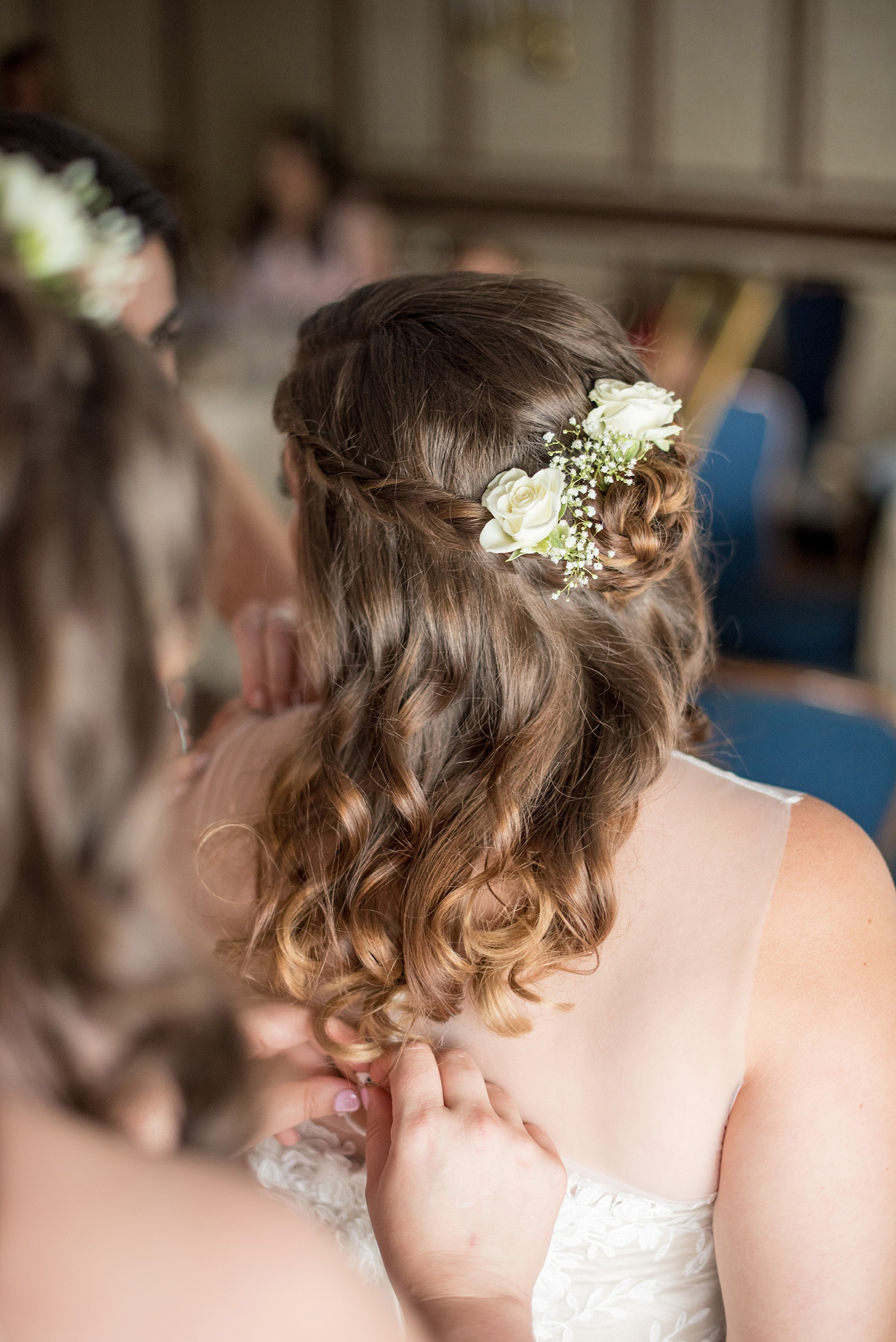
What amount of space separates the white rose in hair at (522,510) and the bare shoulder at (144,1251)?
0.56 metres

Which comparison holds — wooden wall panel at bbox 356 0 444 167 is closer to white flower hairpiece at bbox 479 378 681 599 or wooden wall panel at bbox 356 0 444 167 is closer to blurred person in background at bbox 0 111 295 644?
blurred person in background at bbox 0 111 295 644

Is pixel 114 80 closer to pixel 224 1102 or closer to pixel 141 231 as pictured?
pixel 141 231

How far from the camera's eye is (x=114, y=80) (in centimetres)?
657

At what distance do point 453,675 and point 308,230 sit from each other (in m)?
4.79

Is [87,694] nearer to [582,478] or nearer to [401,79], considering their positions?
[582,478]

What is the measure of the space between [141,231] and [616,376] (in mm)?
952

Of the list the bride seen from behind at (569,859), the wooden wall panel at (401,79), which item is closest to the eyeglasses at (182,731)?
the bride seen from behind at (569,859)

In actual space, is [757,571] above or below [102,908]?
below

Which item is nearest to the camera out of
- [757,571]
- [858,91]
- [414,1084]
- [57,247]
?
[57,247]

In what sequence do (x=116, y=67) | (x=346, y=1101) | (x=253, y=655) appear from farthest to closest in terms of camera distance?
(x=116, y=67) < (x=253, y=655) < (x=346, y=1101)

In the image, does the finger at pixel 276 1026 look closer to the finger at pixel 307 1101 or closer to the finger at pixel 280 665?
the finger at pixel 307 1101

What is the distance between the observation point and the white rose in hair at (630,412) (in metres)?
0.99

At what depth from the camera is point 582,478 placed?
1.00 metres

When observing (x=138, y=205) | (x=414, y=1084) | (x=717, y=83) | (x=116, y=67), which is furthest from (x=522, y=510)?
(x=116, y=67)
